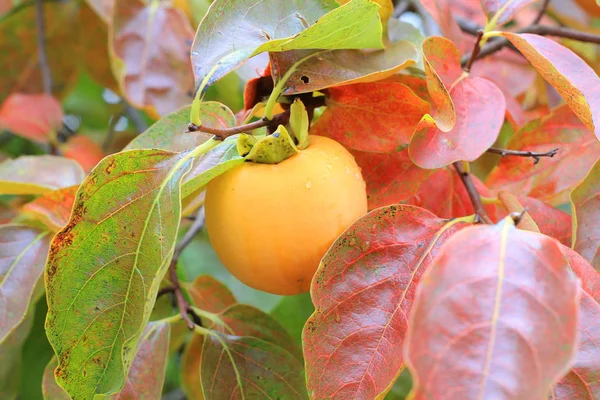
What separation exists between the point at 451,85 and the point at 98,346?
38cm

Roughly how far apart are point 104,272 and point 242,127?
6.1 inches

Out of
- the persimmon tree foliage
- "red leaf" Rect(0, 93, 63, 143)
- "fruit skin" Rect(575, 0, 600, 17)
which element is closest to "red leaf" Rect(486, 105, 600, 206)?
the persimmon tree foliage

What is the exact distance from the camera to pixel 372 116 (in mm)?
543

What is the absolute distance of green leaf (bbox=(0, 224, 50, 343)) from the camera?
0.62m

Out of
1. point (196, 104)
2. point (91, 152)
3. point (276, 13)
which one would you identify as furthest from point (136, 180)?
point (91, 152)

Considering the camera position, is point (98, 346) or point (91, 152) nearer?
point (98, 346)

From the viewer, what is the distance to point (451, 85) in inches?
22.2

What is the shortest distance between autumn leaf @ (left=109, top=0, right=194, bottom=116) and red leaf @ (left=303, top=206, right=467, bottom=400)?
0.54 m

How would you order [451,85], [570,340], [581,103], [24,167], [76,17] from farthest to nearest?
[76,17] < [24,167] < [451,85] < [581,103] < [570,340]

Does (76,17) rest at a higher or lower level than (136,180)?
lower

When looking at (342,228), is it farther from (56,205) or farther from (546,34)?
(546,34)

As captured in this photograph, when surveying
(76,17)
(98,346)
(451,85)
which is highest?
(451,85)

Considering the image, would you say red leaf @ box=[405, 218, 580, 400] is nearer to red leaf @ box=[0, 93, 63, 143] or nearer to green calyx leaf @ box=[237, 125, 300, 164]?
green calyx leaf @ box=[237, 125, 300, 164]

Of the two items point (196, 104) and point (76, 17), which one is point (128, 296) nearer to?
point (196, 104)
